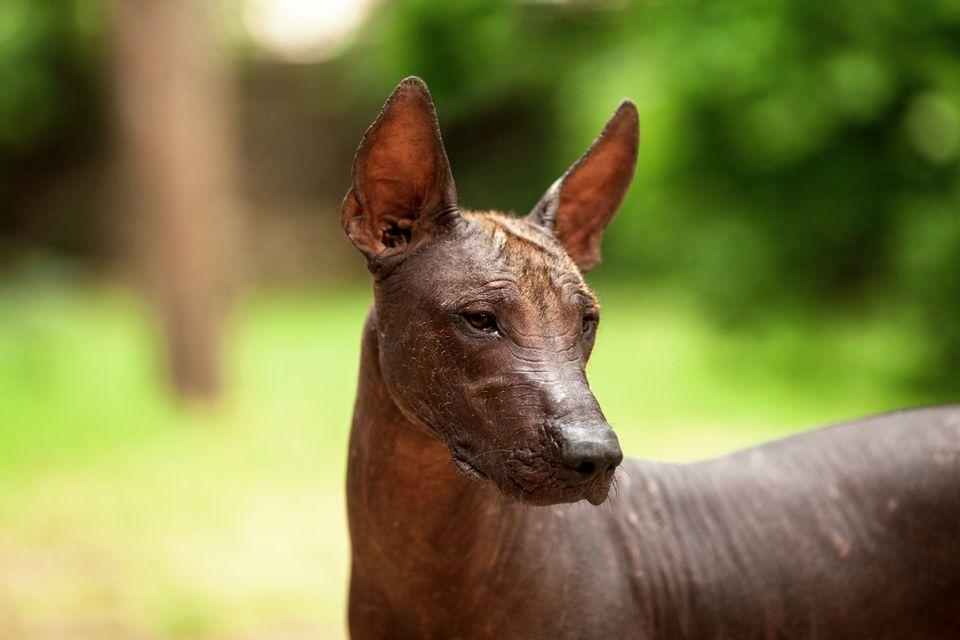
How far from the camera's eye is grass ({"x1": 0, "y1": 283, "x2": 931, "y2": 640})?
5664mm

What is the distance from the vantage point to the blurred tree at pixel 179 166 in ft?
32.5

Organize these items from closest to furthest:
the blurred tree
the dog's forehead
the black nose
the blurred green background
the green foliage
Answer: the black nose → the dog's forehead → the blurred green background → the blurred tree → the green foliage

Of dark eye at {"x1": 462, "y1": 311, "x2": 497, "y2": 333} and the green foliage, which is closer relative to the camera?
dark eye at {"x1": 462, "y1": 311, "x2": 497, "y2": 333}

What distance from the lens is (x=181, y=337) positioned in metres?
10.3

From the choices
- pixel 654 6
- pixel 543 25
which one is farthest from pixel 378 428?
pixel 543 25

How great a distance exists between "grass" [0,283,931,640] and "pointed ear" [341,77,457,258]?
9.97 feet

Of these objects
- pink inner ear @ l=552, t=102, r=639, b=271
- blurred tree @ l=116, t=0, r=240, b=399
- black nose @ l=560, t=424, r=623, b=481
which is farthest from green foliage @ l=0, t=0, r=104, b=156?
black nose @ l=560, t=424, r=623, b=481

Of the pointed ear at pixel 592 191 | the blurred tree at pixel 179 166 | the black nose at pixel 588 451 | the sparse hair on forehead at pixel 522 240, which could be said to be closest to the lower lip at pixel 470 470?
the black nose at pixel 588 451

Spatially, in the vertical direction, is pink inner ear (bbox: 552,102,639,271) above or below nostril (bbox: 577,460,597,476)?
above

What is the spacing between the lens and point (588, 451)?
2402mm

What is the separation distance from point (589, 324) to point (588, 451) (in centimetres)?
51

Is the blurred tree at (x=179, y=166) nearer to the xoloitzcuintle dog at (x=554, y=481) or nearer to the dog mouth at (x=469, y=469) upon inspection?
the xoloitzcuintle dog at (x=554, y=481)

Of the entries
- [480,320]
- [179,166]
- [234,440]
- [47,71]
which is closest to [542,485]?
[480,320]

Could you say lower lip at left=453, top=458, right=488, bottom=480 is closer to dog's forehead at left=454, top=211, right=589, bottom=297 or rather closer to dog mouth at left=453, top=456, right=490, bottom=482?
dog mouth at left=453, top=456, right=490, bottom=482
